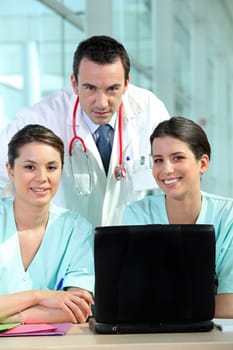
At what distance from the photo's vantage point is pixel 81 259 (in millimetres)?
2074

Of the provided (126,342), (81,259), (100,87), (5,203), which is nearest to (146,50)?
(100,87)

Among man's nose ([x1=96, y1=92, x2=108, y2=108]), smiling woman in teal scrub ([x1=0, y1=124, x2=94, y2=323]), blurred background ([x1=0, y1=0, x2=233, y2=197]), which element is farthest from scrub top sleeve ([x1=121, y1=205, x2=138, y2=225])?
blurred background ([x1=0, y1=0, x2=233, y2=197])

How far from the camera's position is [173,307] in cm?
166

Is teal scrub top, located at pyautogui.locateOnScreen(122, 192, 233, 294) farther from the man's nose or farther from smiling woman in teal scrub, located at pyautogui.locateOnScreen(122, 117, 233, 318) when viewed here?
the man's nose

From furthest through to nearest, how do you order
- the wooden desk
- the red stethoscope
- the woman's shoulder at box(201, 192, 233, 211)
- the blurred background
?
the blurred background < the red stethoscope < the woman's shoulder at box(201, 192, 233, 211) < the wooden desk

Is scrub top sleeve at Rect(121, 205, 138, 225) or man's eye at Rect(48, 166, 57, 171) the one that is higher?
man's eye at Rect(48, 166, 57, 171)

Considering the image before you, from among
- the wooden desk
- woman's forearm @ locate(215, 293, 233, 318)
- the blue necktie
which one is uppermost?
the blue necktie

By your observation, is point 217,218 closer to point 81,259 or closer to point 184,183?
point 184,183

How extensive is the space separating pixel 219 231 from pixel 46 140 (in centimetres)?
50

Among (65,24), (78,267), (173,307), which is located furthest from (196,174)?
(65,24)

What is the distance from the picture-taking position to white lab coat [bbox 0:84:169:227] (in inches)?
99.2

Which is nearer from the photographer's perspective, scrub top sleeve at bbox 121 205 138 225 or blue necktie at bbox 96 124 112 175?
scrub top sleeve at bbox 121 205 138 225

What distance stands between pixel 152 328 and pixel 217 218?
0.49 metres

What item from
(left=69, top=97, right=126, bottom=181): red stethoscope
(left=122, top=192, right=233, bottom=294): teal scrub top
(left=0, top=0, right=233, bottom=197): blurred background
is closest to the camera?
(left=122, top=192, right=233, bottom=294): teal scrub top
